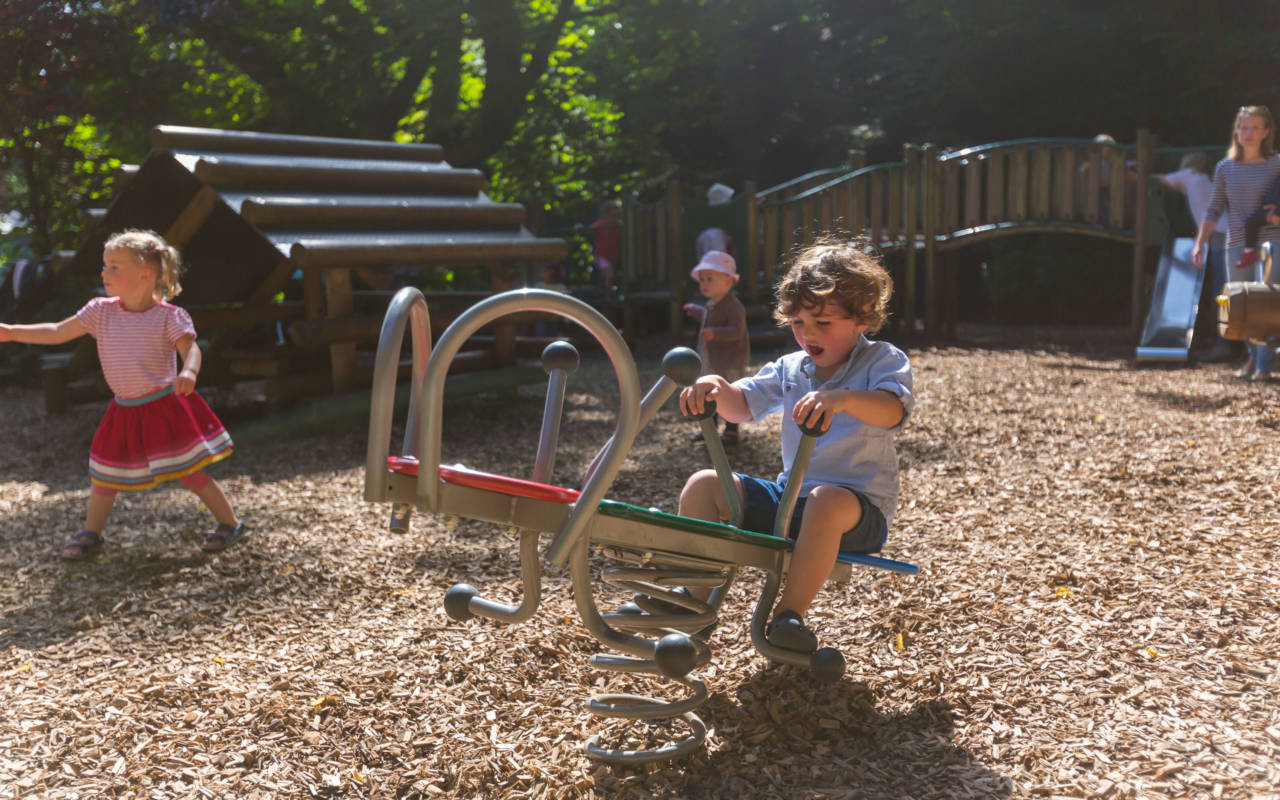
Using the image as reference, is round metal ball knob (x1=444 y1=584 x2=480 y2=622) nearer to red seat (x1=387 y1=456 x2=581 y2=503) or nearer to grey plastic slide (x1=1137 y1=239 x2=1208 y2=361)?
red seat (x1=387 y1=456 x2=581 y2=503)

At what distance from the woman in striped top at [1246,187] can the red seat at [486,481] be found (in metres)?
6.95

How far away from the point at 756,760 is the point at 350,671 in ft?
4.37

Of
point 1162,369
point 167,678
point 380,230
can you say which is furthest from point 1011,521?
point 1162,369

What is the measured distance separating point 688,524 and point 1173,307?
345 inches

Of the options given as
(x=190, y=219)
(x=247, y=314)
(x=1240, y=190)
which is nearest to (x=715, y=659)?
(x=247, y=314)

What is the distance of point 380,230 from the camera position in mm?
7297

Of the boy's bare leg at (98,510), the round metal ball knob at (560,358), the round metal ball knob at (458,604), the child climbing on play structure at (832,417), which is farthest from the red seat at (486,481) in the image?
the boy's bare leg at (98,510)

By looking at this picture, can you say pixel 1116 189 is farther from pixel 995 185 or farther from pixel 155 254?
pixel 155 254

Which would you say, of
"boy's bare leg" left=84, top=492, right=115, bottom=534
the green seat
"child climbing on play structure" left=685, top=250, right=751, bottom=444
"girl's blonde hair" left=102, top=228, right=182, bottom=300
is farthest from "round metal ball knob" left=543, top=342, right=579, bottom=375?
"child climbing on play structure" left=685, top=250, right=751, bottom=444

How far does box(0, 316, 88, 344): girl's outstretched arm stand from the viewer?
4.32 metres

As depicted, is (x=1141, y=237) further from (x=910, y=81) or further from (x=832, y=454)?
(x=832, y=454)

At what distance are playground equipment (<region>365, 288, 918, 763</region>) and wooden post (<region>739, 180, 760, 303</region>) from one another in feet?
31.6

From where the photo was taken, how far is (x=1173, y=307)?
987 cm

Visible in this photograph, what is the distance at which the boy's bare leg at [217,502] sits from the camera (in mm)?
4734
